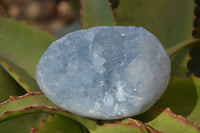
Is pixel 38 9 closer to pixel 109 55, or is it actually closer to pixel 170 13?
pixel 170 13

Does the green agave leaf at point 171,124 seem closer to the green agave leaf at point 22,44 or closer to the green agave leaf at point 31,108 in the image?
the green agave leaf at point 31,108

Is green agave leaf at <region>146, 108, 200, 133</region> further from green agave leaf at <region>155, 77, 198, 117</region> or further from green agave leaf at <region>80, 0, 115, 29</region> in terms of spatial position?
green agave leaf at <region>80, 0, 115, 29</region>

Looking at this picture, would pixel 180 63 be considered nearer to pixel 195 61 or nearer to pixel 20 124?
pixel 195 61

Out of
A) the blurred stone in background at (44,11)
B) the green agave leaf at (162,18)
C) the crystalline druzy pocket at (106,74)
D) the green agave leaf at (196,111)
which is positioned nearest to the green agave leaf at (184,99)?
the green agave leaf at (196,111)

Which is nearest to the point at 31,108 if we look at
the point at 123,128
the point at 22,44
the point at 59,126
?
the point at 59,126

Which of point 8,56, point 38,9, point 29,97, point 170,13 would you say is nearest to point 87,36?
point 29,97
